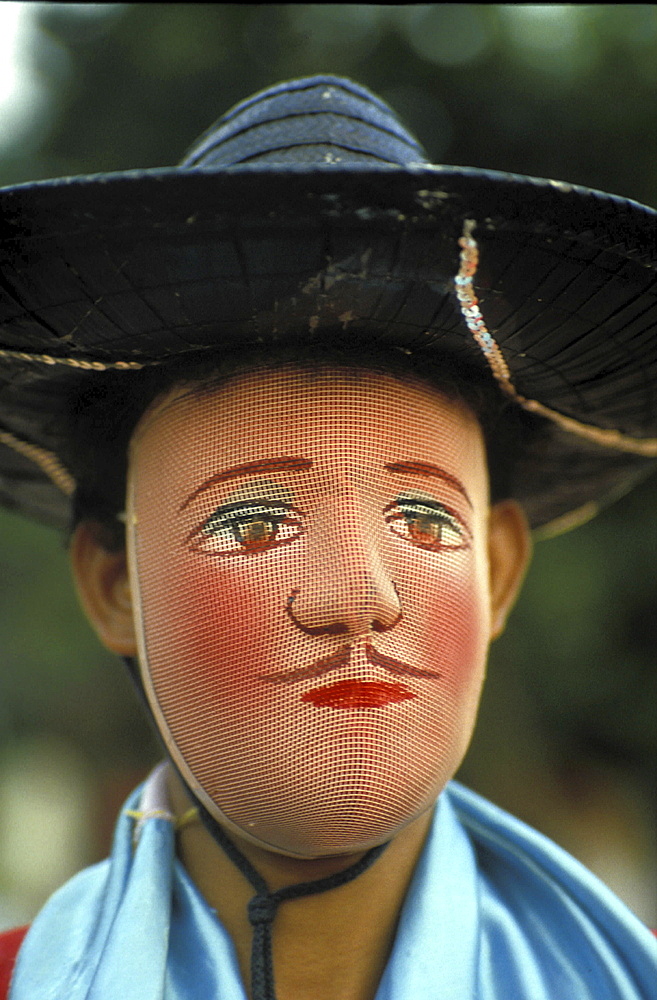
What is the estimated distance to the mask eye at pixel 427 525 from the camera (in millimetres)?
1516

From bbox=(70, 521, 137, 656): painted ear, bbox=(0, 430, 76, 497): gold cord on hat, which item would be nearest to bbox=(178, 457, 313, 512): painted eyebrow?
bbox=(70, 521, 137, 656): painted ear

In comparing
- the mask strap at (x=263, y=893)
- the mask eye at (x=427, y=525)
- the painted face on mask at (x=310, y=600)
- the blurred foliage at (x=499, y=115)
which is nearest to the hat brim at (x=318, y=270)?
the painted face on mask at (x=310, y=600)

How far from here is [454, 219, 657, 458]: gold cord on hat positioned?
4.37 feet

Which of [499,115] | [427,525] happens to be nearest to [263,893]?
[427,525]

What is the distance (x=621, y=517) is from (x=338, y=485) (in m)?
5.33

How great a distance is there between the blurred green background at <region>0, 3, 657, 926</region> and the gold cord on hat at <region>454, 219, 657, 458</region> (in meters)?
4.25

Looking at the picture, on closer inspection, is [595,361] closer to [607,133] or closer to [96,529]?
[96,529]

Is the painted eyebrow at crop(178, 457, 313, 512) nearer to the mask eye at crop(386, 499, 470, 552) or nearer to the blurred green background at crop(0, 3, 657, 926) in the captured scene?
the mask eye at crop(386, 499, 470, 552)

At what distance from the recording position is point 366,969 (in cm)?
155

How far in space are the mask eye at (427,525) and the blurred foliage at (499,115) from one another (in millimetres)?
4656

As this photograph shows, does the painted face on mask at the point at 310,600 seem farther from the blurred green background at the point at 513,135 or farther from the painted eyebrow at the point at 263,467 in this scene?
the blurred green background at the point at 513,135

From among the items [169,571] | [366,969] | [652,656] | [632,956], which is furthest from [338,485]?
[652,656]

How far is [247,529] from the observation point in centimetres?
149

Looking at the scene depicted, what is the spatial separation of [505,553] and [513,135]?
4861 millimetres
